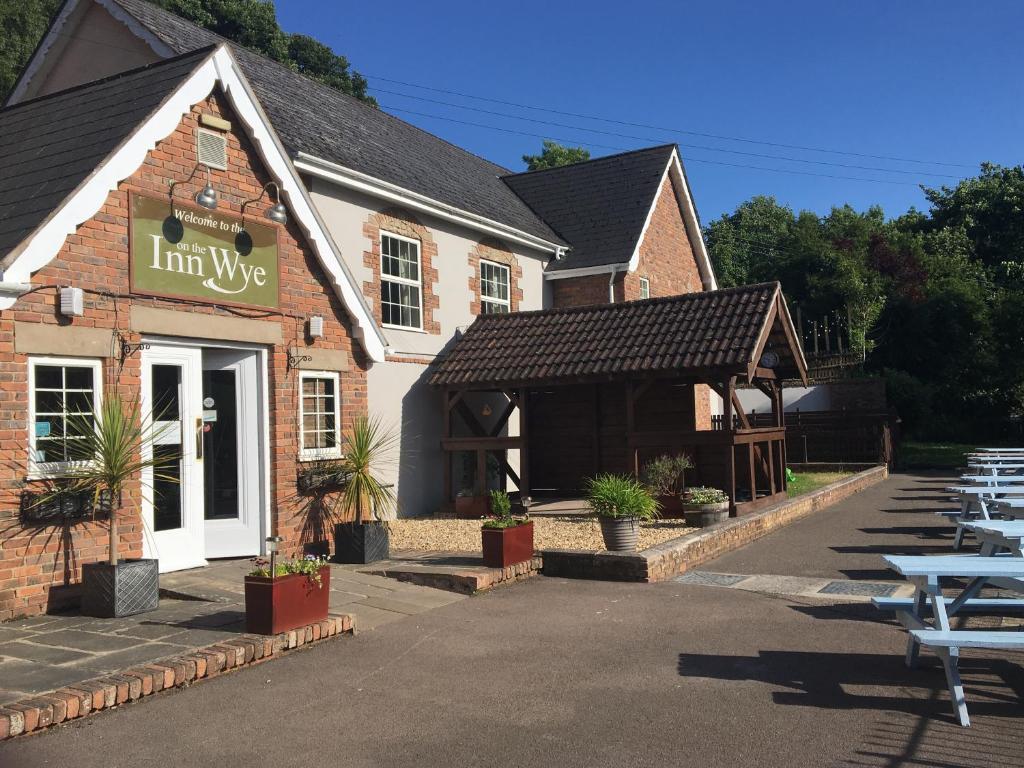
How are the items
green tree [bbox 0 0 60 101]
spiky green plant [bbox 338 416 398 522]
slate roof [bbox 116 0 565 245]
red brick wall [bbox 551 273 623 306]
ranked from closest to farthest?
spiky green plant [bbox 338 416 398 522] < slate roof [bbox 116 0 565 245] < red brick wall [bbox 551 273 623 306] < green tree [bbox 0 0 60 101]

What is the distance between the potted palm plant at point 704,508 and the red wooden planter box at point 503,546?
3.59 m

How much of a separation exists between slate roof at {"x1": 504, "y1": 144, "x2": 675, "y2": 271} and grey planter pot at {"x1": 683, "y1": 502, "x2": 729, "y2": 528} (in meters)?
7.88

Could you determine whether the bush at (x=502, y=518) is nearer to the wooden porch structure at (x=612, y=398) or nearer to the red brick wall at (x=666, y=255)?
the wooden porch structure at (x=612, y=398)

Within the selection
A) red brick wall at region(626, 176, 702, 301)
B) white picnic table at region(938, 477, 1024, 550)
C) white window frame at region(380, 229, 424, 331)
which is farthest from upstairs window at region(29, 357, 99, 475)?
red brick wall at region(626, 176, 702, 301)

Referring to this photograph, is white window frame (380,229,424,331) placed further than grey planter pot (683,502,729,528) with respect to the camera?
Yes

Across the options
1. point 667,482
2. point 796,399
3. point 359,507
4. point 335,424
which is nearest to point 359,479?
point 359,507

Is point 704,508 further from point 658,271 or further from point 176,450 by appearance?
point 658,271

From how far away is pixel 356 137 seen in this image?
651 inches

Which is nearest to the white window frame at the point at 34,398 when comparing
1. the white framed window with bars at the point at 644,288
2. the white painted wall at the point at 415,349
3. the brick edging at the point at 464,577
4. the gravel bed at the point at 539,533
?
the brick edging at the point at 464,577

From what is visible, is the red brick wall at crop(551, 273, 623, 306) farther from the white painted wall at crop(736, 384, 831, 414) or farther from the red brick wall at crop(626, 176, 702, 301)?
the white painted wall at crop(736, 384, 831, 414)

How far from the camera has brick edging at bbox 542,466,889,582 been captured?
9.55m

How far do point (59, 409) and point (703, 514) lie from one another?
825 centimetres

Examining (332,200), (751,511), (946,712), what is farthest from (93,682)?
(751,511)

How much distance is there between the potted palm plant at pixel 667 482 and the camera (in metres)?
13.4
